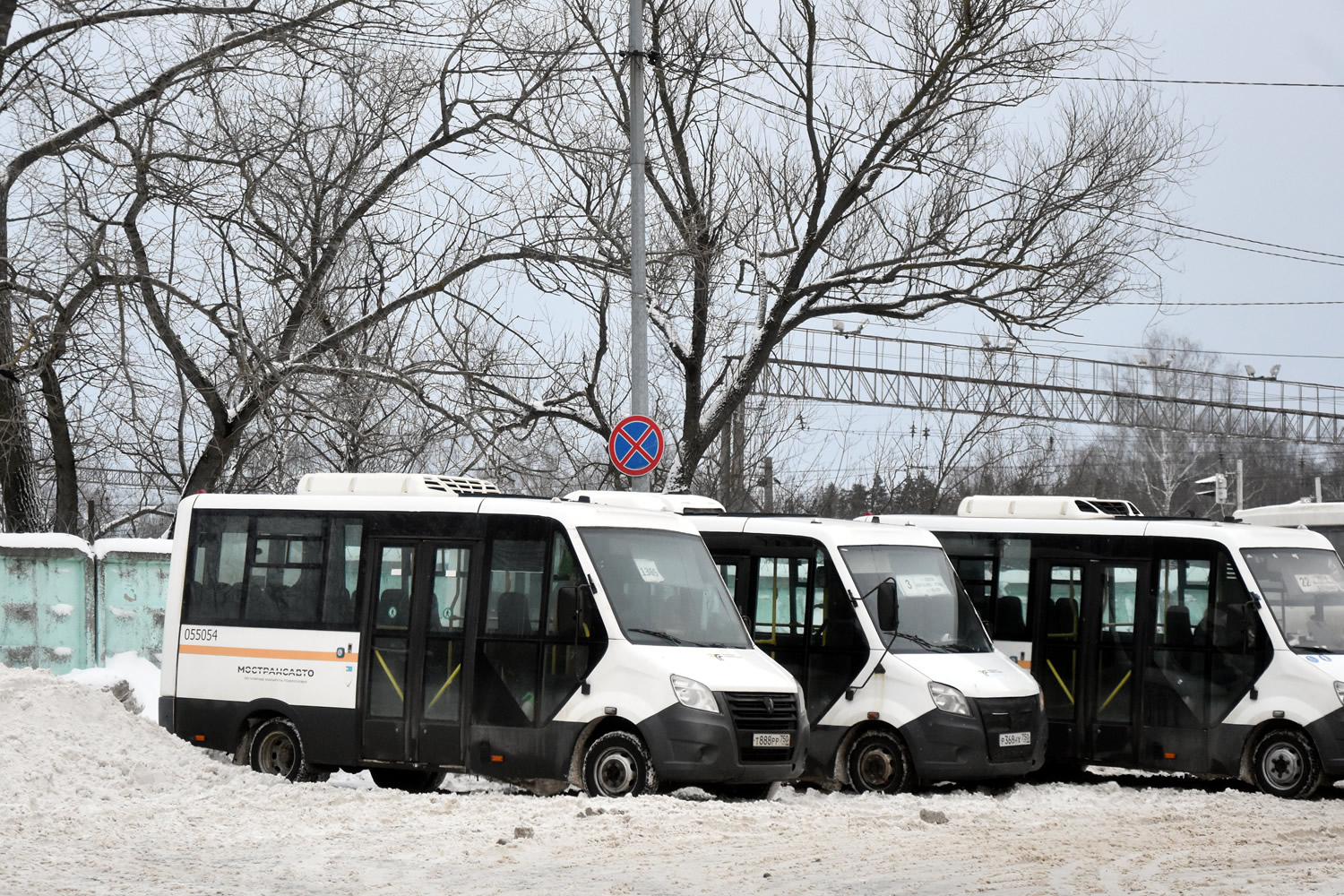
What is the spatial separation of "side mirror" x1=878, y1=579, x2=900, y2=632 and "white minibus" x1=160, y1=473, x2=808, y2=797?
54.2 inches

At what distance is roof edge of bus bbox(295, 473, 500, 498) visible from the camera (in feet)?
44.1

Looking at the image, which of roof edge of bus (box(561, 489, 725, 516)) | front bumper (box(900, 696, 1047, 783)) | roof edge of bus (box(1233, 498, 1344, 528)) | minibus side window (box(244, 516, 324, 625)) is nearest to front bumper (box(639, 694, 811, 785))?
roof edge of bus (box(561, 489, 725, 516))

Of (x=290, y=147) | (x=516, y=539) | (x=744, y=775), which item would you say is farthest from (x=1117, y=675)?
(x=290, y=147)

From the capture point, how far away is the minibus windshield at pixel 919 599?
13930 millimetres

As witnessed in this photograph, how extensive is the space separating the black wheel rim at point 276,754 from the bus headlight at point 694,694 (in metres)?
3.56

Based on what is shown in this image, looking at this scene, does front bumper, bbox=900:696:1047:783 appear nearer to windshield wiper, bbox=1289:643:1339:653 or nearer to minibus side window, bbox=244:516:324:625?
windshield wiper, bbox=1289:643:1339:653

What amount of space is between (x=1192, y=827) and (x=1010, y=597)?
15.5 ft

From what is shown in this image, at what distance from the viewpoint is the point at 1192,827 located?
11.2m

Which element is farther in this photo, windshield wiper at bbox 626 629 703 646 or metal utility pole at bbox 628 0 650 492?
metal utility pole at bbox 628 0 650 492

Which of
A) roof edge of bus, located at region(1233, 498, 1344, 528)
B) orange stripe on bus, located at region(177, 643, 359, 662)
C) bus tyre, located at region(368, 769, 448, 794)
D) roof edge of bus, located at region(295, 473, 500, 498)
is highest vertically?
roof edge of bus, located at region(1233, 498, 1344, 528)

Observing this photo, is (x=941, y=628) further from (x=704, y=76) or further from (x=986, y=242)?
(x=704, y=76)

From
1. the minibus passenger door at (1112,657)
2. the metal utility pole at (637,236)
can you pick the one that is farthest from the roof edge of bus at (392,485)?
the minibus passenger door at (1112,657)

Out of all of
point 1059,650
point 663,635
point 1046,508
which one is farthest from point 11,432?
point 1059,650

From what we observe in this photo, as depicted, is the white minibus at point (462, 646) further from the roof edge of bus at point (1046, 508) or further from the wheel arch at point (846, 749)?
the roof edge of bus at point (1046, 508)
